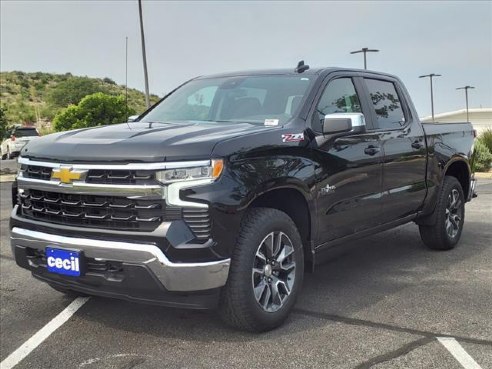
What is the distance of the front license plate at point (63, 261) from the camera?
3.64 metres

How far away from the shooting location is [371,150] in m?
4.98

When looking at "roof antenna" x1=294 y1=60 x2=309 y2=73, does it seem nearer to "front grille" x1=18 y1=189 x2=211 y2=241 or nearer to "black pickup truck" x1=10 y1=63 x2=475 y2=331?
"black pickup truck" x1=10 y1=63 x2=475 y2=331

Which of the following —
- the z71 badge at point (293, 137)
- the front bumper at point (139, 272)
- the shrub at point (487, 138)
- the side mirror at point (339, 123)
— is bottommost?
the shrub at point (487, 138)

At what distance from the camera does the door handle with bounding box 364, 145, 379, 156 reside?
194 inches

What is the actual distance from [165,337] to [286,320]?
88 cm

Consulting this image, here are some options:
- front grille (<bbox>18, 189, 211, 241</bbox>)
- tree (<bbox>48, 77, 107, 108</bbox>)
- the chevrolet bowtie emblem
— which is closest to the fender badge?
front grille (<bbox>18, 189, 211, 241</bbox>)

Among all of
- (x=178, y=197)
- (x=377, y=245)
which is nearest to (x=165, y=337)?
(x=178, y=197)

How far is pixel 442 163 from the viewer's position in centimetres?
613

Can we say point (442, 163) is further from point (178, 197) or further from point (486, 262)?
point (178, 197)

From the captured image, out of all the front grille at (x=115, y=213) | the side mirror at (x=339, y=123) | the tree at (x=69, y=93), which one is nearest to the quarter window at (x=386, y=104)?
the side mirror at (x=339, y=123)

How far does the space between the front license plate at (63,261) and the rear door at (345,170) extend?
1.78 metres

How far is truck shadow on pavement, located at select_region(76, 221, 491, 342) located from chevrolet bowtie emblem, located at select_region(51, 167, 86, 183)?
1.18 meters

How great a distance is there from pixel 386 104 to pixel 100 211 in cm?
319

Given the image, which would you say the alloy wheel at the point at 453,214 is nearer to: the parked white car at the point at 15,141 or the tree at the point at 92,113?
the tree at the point at 92,113
